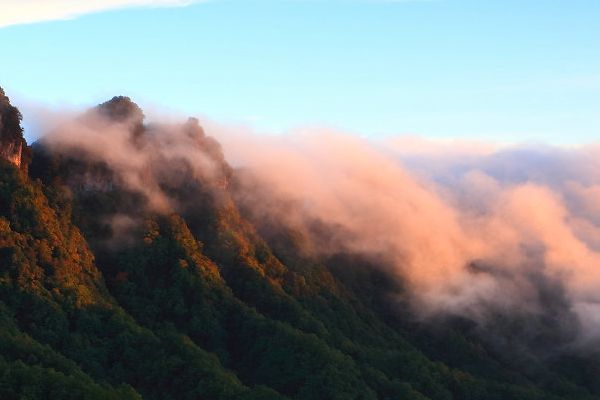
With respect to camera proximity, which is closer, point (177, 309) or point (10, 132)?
point (10, 132)

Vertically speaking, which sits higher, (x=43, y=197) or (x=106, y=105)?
(x=106, y=105)

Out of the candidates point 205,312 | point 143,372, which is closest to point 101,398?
point 143,372

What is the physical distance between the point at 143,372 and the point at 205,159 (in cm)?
6405

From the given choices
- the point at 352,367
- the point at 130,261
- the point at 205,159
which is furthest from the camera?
the point at 205,159

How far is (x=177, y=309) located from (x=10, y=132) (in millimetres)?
38737

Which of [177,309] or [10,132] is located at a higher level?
[10,132]

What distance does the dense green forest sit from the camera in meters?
136

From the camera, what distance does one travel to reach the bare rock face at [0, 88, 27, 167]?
156 m

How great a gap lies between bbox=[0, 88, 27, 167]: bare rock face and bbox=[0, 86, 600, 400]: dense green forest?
319 mm

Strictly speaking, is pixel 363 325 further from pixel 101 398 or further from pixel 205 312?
pixel 101 398

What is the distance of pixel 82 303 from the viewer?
145 m

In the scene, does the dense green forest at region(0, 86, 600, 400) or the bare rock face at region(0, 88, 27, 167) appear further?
the bare rock face at region(0, 88, 27, 167)

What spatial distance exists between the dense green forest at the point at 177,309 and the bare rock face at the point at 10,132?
1.05 feet

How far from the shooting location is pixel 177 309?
519 feet
